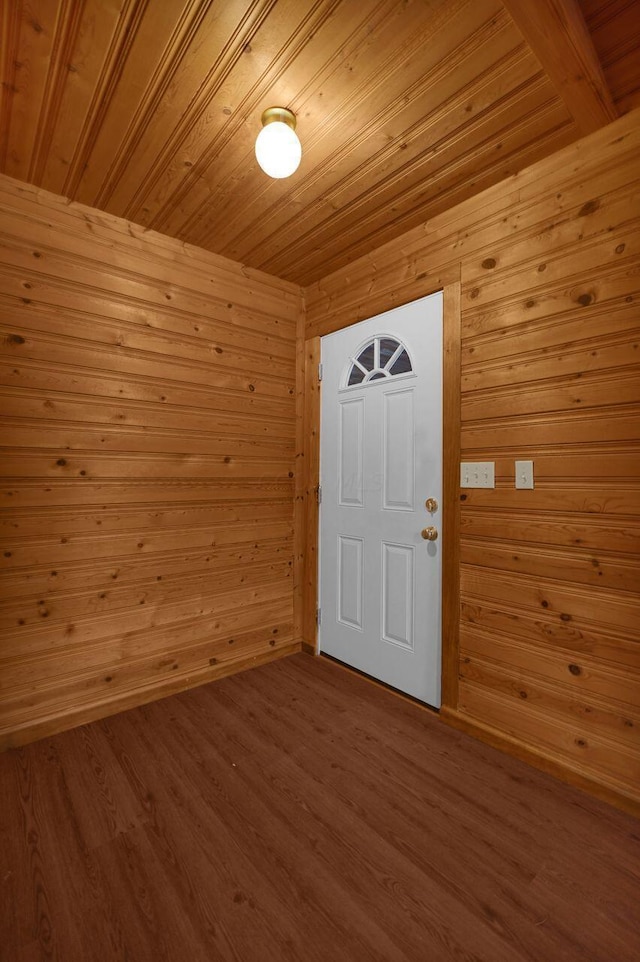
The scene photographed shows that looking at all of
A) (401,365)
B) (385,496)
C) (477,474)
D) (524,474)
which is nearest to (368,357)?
(401,365)

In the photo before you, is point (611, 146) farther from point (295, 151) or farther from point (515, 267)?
point (295, 151)

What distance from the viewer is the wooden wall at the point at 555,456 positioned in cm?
158

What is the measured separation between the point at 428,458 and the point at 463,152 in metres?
1.32

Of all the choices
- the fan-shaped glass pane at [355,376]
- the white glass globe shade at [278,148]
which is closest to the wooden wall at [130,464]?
the fan-shaped glass pane at [355,376]

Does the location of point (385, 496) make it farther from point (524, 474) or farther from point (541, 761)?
point (541, 761)

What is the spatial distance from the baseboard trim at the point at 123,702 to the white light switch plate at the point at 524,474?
191 centimetres

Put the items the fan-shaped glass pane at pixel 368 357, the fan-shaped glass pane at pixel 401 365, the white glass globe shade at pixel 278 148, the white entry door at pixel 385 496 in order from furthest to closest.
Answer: the fan-shaped glass pane at pixel 368 357 < the fan-shaped glass pane at pixel 401 365 < the white entry door at pixel 385 496 < the white glass globe shade at pixel 278 148

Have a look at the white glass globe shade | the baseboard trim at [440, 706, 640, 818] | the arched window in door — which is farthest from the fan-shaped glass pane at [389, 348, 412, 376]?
the baseboard trim at [440, 706, 640, 818]

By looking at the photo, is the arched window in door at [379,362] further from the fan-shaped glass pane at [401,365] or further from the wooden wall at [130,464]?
the wooden wall at [130,464]

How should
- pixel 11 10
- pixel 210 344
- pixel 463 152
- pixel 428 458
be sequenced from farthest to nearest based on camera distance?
pixel 210 344
pixel 428 458
pixel 463 152
pixel 11 10

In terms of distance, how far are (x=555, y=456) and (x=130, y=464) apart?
204 centimetres

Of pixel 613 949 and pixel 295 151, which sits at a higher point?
pixel 295 151

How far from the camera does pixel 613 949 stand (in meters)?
1.11

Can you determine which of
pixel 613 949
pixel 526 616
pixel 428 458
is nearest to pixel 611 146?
pixel 428 458
